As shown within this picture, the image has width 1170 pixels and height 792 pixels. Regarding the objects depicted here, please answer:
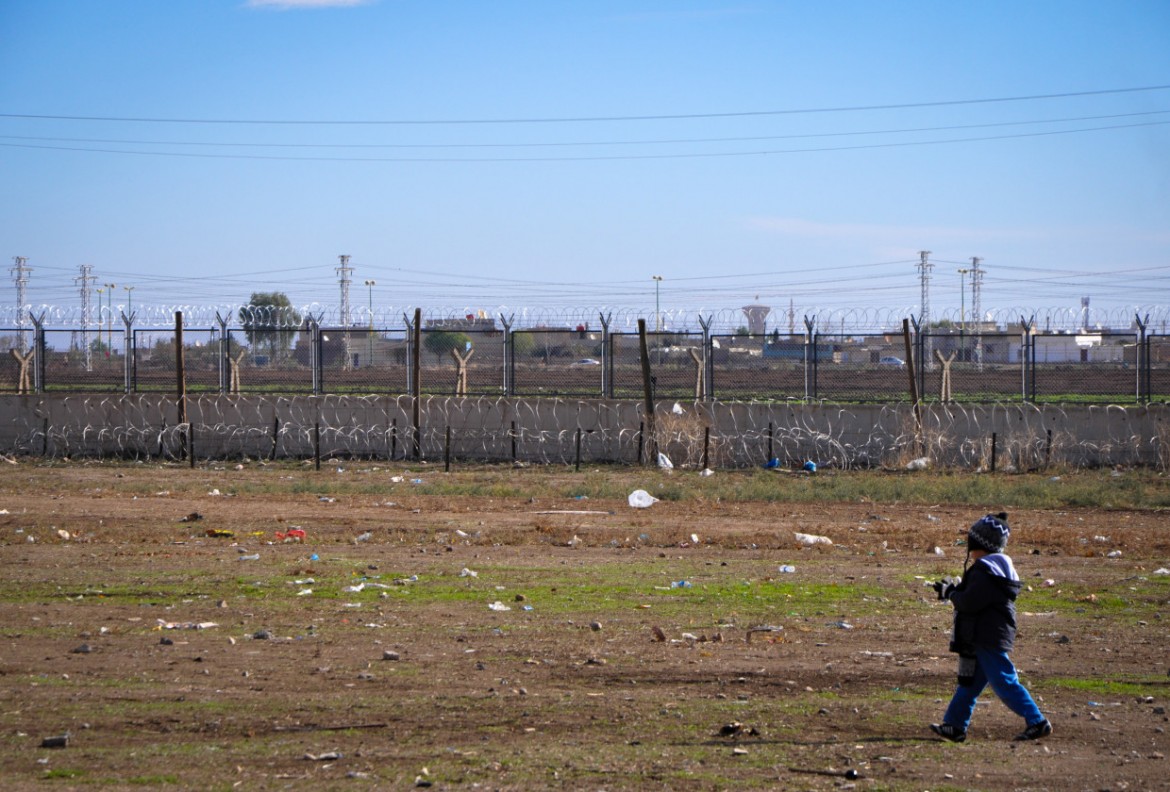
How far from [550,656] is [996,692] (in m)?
3.16

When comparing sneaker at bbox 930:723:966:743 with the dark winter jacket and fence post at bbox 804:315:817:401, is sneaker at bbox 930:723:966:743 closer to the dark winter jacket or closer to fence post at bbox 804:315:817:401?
the dark winter jacket

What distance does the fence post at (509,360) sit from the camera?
25.8m

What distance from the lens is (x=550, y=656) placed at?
26.3 ft

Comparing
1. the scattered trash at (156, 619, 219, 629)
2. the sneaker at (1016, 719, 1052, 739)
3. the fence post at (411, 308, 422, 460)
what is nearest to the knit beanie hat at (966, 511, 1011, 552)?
the sneaker at (1016, 719, 1052, 739)

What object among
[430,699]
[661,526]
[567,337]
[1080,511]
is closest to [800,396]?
[567,337]

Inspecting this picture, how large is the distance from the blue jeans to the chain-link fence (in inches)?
705

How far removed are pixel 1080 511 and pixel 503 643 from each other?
11990mm

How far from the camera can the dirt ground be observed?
577 cm

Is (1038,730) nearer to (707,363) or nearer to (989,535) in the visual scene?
(989,535)

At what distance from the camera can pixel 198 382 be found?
28109 mm

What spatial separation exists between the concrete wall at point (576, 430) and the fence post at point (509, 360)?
1877 mm

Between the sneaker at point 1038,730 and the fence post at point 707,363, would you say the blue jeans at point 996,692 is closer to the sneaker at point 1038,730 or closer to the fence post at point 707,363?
the sneaker at point 1038,730

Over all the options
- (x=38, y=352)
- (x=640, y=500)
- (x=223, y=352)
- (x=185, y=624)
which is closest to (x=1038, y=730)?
(x=185, y=624)

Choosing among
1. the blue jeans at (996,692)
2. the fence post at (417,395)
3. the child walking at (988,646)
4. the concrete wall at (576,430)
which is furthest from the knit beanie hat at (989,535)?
the fence post at (417,395)
